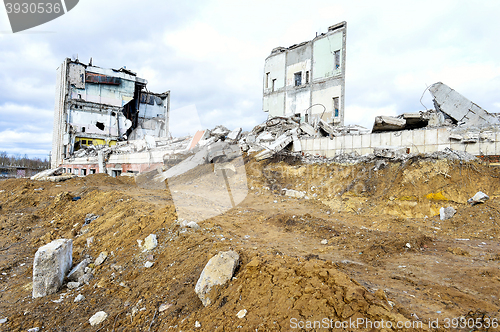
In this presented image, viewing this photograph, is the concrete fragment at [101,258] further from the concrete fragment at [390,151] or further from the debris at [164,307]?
the concrete fragment at [390,151]

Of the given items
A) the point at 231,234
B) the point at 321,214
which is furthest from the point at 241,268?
the point at 321,214

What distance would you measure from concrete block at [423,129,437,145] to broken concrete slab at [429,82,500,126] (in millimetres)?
1335

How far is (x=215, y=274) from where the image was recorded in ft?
9.71

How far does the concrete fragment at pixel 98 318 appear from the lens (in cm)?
311

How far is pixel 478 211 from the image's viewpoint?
5945 mm

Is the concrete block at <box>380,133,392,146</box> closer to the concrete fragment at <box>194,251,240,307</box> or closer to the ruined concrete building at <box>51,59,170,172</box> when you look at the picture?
the concrete fragment at <box>194,251,240,307</box>

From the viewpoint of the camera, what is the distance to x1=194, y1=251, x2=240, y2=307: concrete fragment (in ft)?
9.40

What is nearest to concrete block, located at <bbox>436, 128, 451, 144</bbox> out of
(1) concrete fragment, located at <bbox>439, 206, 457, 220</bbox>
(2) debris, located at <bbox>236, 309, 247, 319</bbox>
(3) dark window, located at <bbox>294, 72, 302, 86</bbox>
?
(1) concrete fragment, located at <bbox>439, 206, 457, 220</bbox>

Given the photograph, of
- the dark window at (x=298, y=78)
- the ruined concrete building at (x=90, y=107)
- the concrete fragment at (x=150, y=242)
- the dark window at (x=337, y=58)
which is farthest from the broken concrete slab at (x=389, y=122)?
the ruined concrete building at (x=90, y=107)

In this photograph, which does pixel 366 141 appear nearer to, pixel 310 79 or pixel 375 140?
pixel 375 140

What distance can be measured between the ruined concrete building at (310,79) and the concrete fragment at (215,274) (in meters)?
14.6

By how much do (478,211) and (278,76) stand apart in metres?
19.6

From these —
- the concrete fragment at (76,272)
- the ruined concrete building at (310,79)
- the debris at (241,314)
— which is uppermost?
the ruined concrete building at (310,79)

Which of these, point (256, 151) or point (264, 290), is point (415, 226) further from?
point (256, 151)
